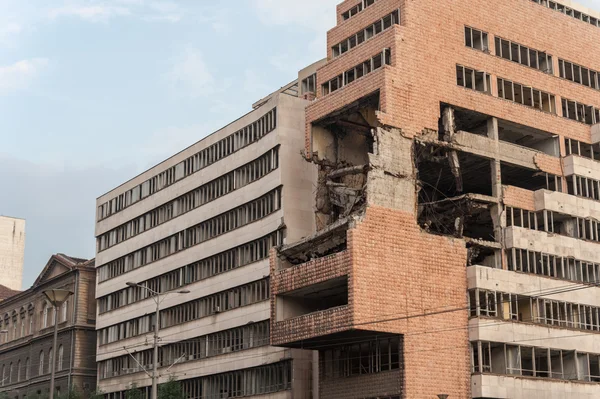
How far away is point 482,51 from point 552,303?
62.7 ft

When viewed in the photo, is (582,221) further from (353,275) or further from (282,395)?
(282,395)

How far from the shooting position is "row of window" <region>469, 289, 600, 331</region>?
62.9 m

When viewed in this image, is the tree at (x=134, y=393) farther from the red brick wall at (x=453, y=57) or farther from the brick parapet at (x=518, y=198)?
the brick parapet at (x=518, y=198)

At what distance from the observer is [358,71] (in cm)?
6806

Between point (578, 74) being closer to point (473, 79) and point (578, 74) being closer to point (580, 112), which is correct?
point (580, 112)

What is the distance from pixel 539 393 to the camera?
62.5m

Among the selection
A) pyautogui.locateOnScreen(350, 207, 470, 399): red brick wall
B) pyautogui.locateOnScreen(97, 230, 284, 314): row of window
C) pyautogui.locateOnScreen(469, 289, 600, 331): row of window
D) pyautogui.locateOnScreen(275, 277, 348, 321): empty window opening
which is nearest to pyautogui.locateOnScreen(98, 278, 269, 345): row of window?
pyautogui.locateOnScreen(97, 230, 284, 314): row of window

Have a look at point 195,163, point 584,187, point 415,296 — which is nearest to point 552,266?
point 584,187

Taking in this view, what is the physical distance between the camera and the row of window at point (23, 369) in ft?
349

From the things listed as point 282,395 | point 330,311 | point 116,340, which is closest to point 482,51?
point 330,311

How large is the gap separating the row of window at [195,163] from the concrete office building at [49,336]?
9515 millimetres

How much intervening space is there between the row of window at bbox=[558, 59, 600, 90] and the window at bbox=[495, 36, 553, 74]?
1407 mm

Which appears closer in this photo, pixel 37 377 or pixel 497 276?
pixel 497 276

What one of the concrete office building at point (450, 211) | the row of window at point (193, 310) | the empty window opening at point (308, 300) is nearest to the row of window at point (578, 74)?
the concrete office building at point (450, 211)
